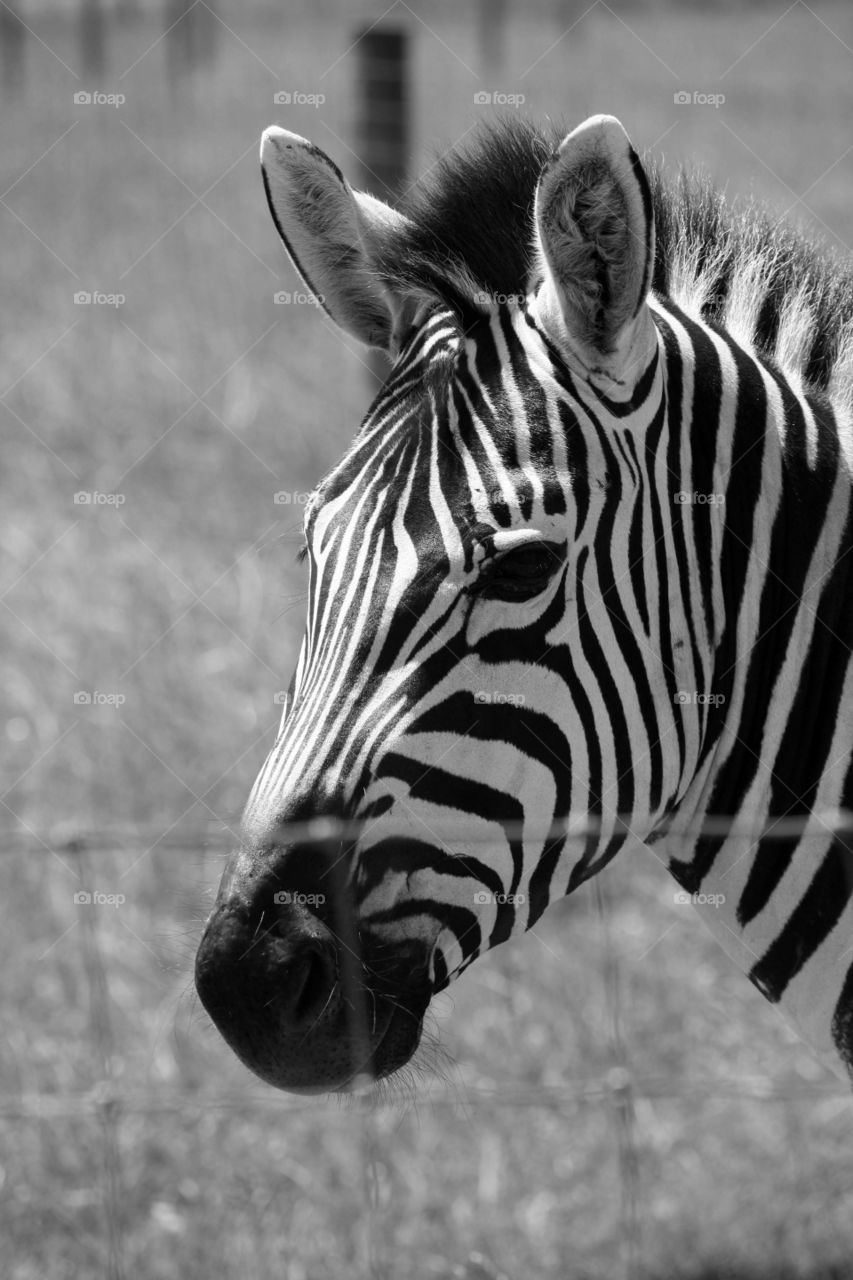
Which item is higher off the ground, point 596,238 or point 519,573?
point 596,238

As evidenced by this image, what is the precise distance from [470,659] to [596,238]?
0.72 m

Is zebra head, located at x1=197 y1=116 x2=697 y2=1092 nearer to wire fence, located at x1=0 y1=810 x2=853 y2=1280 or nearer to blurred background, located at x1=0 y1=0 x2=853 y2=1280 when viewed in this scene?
wire fence, located at x1=0 y1=810 x2=853 y2=1280

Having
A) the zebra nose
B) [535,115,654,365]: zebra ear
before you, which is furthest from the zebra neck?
the zebra nose

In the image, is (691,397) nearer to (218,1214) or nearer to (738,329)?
(738,329)

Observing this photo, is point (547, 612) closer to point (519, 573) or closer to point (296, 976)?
point (519, 573)

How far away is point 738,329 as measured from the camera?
A: 2496 millimetres

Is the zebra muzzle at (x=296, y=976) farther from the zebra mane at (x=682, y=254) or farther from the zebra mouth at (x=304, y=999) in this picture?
the zebra mane at (x=682, y=254)

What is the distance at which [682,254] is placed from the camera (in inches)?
100

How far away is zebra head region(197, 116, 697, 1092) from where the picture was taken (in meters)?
2.02

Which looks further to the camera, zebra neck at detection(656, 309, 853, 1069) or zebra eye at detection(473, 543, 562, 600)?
zebra neck at detection(656, 309, 853, 1069)

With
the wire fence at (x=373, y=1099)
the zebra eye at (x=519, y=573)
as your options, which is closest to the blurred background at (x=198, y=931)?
the wire fence at (x=373, y=1099)

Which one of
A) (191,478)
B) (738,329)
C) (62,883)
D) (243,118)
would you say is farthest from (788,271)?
(243,118)

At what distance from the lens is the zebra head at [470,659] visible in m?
2.02

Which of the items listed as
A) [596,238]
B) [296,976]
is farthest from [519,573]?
[296,976]
